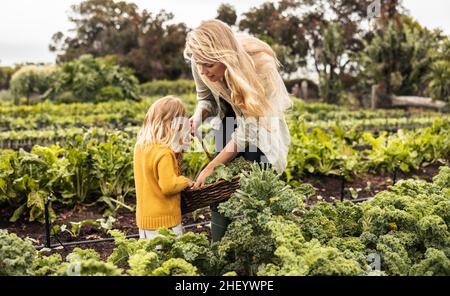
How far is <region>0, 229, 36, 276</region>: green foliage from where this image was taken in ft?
6.01

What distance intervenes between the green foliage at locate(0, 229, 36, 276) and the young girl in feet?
2.74

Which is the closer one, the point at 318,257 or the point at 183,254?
the point at 318,257

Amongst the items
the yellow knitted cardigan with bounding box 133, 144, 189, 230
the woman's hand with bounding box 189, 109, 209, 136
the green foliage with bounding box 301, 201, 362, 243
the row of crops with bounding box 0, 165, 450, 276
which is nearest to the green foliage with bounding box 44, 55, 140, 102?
the woman's hand with bounding box 189, 109, 209, 136

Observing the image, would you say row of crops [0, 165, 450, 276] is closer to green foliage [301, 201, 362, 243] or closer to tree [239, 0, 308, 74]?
green foliage [301, 201, 362, 243]

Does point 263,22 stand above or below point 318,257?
above

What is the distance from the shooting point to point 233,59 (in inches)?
98.0

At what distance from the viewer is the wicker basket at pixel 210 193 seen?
2480 mm

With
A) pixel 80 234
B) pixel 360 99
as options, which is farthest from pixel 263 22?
pixel 80 234

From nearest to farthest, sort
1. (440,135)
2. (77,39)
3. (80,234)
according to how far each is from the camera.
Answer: (80,234) → (440,135) → (77,39)

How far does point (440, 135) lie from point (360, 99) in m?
21.1

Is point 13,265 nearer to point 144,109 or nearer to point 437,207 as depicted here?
point 437,207

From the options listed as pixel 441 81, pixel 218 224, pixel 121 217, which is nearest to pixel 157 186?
pixel 218 224

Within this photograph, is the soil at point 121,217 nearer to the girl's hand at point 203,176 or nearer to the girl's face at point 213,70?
the girl's hand at point 203,176
